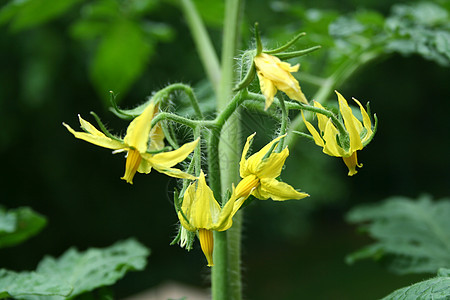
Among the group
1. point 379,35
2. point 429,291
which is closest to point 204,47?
point 379,35

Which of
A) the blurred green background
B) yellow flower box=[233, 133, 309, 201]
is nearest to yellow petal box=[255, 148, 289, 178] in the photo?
yellow flower box=[233, 133, 309, 201]

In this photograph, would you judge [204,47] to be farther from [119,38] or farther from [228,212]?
[228,212]

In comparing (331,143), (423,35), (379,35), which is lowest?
(331,143)

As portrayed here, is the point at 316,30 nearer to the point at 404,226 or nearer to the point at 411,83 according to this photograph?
the point at 404,226

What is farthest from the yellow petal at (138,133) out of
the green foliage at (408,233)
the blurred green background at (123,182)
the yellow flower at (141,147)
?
the blurred green background at (123,182)

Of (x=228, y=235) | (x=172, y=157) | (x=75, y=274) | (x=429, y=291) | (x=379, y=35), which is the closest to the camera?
(x=172, y=157)

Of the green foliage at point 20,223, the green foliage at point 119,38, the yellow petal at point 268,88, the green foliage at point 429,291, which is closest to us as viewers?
the yellow petal at point 268,88

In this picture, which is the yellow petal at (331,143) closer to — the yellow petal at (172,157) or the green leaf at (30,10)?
the yellow petal at (172,157)

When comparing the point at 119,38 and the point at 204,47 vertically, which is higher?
the point at 119,38
